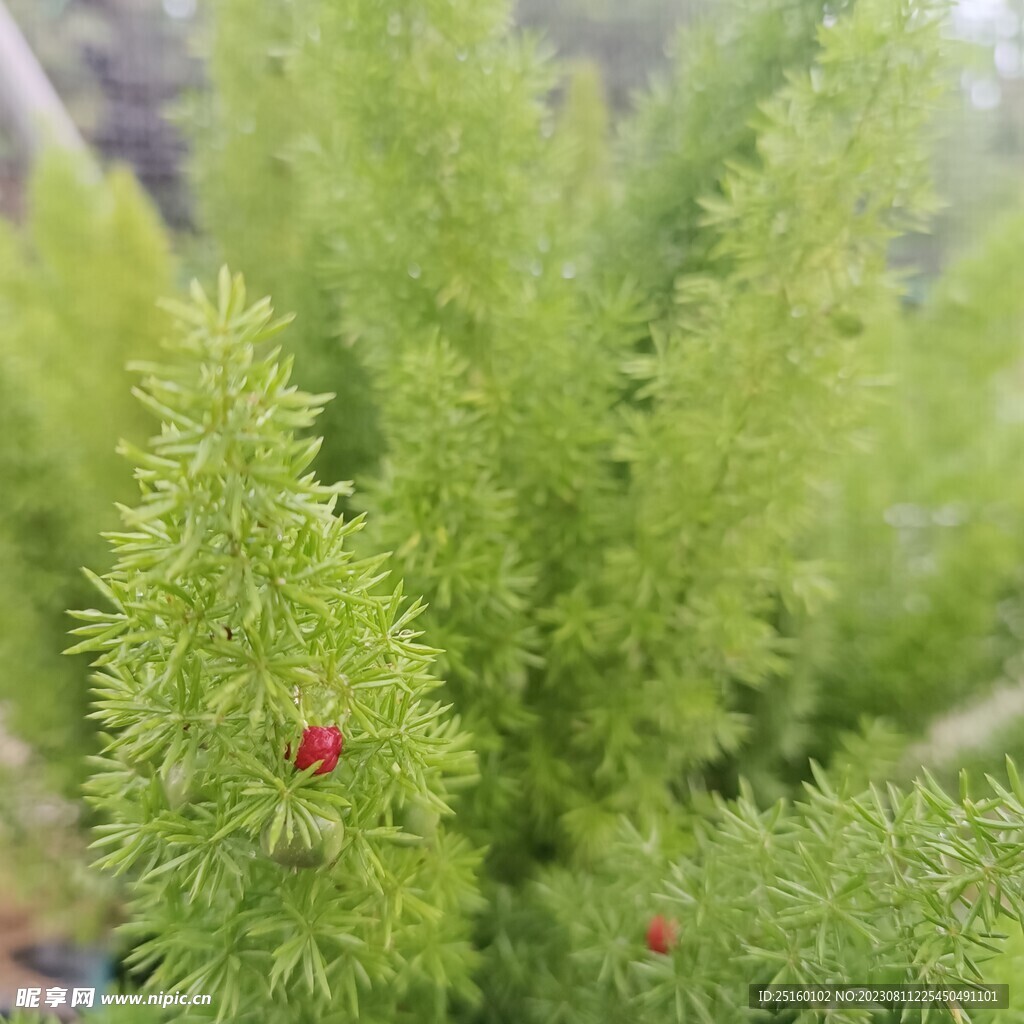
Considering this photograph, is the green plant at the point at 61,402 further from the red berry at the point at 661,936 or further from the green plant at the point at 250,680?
the red berry at the point at 661,936

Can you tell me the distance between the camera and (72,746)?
24.1 inches

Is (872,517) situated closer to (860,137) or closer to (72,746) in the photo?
(860,137)

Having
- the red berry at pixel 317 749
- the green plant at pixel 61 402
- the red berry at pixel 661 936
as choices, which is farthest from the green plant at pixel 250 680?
the green plant at pixel 61 402

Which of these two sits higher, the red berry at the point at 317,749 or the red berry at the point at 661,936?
the red berry at the point at 317,749

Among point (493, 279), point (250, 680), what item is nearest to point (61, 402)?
point (493, 279)

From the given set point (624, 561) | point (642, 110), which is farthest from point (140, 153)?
point (624, 561)

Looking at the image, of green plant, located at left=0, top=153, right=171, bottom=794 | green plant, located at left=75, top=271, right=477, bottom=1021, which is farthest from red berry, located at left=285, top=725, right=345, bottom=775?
green plant, located at left=0, top=153, right=171, bottom=794

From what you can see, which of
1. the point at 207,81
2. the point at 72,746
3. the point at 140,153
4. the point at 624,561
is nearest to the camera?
the point at 624,561

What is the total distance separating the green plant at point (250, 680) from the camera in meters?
0.22

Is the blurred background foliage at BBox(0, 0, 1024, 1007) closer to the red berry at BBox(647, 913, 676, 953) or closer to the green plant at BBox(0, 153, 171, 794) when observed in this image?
the green plant at BBox(0, 153, 171, 794)

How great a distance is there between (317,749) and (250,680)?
0.04 m

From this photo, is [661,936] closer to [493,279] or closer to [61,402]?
[493,279]

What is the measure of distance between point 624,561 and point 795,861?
0.19 m

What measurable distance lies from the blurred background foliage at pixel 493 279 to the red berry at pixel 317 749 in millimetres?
171
